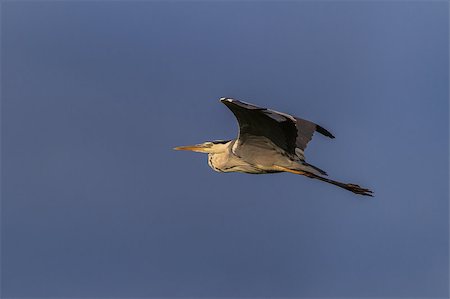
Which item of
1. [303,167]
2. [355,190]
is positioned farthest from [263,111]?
[355,190]

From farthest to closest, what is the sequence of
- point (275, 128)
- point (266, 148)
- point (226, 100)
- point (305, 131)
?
point (305, 131), point (266, 148), point (275, 128), point (226, 100)

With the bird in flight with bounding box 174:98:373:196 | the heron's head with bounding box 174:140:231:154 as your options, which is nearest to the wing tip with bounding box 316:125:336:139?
the bird in flight with bounding box 174:98:373:196

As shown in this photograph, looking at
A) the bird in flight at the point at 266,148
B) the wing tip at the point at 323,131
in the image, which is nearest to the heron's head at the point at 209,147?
the bird in flight at the point at 266,148

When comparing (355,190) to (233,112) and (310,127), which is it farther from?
(233,112)

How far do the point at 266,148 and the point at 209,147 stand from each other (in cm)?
143

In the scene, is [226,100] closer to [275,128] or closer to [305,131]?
[275,128]

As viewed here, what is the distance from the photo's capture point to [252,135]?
1312 centimetres

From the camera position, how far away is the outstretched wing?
1238cm

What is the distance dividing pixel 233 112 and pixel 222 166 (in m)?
1.57

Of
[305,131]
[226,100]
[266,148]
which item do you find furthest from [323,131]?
Result: [226,100]

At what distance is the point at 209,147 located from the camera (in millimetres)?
14414

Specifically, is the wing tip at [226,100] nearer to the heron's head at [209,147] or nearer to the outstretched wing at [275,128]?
the outstretched wing at [275,128]

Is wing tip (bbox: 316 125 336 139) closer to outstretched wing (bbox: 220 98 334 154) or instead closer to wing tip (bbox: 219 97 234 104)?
outstretched wing (bbox: 220 98 334 154)

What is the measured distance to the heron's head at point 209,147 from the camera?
14.1 m
